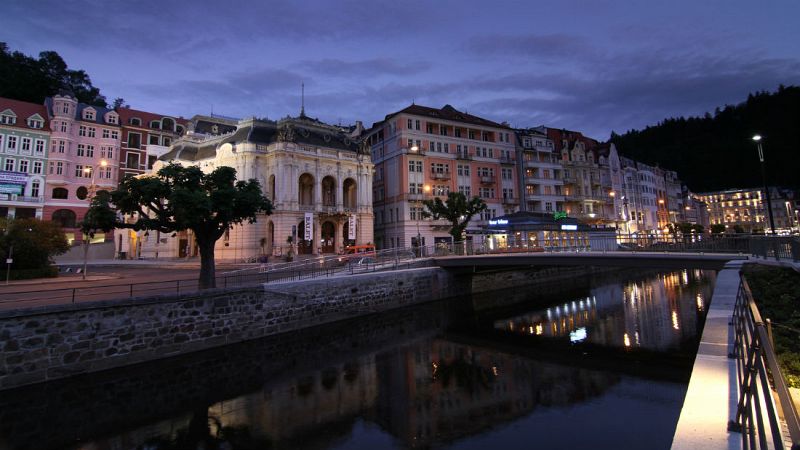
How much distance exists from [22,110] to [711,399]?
270ft

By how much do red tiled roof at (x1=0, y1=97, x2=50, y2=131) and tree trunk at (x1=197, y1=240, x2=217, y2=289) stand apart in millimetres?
57618

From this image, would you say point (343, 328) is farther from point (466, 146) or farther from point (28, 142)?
point (28, 142)

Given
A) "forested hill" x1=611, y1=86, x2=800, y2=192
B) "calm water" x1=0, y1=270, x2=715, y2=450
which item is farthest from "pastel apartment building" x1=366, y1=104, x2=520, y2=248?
"forested hill" x1=611, y1=86, x2=800, y2=192

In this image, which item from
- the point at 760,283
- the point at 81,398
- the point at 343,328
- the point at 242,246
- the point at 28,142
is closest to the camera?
the point at 760,283

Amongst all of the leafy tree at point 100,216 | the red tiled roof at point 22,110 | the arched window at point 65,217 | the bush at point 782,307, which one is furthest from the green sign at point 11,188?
the bush at point 782,307

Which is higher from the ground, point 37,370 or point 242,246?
point 242,246

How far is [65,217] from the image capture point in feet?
200

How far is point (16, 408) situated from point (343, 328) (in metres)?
15.2

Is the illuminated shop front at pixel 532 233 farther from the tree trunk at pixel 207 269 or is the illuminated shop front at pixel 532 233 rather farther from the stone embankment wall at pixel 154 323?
the tree trunk at pixel 207 269

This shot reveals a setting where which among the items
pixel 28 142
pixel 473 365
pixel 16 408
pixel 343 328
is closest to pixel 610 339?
Result: pixel 473 365

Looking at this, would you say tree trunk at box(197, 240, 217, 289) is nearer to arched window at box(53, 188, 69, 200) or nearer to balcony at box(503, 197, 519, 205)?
balcony at box(503, 197, 519, 205)

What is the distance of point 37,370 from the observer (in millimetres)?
15352

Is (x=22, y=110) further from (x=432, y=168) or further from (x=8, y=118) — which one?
(x=432, y=168)

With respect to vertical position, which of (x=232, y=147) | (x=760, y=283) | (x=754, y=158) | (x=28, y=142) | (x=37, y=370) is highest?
(x=754, y=158)
